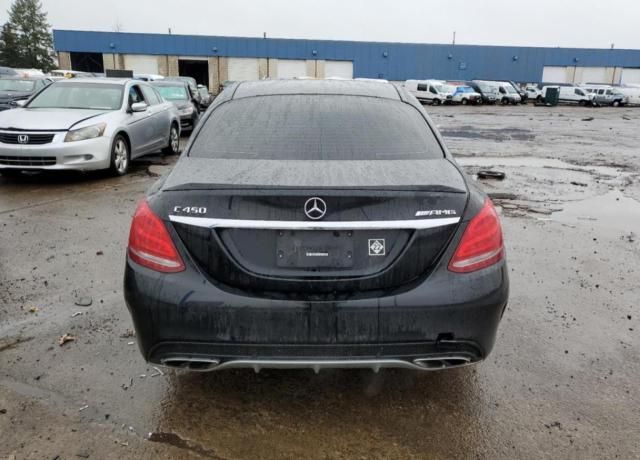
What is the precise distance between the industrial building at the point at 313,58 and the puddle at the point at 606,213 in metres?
49.0

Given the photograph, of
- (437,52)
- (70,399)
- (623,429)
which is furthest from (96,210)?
(437,52)

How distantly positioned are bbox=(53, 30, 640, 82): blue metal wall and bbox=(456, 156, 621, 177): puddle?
1825 inches

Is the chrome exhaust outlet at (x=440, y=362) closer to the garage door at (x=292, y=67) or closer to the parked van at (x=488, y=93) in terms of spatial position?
the parked van at (x=488, y=93)

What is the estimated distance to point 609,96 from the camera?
153 feet

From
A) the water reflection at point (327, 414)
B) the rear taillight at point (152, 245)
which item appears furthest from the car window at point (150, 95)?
the rear taillight at point (152, 245)

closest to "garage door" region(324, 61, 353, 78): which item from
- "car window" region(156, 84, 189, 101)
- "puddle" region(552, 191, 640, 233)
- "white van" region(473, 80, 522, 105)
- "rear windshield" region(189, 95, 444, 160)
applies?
"white van" region(473, 80, 522, 105)

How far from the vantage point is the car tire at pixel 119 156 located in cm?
914

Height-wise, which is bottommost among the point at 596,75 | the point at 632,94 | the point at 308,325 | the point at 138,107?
the point at 632,94

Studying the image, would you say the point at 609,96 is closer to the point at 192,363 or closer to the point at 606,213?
the point at 606,213

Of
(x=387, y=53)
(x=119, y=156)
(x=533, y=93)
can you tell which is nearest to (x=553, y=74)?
(x=533, y=93)

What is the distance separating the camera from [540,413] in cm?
293

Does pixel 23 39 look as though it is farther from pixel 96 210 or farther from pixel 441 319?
pixel 441 319

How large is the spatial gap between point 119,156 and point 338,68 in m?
51.3

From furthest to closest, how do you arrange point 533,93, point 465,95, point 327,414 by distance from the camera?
point 533,93
point 465,95
point 327,414
